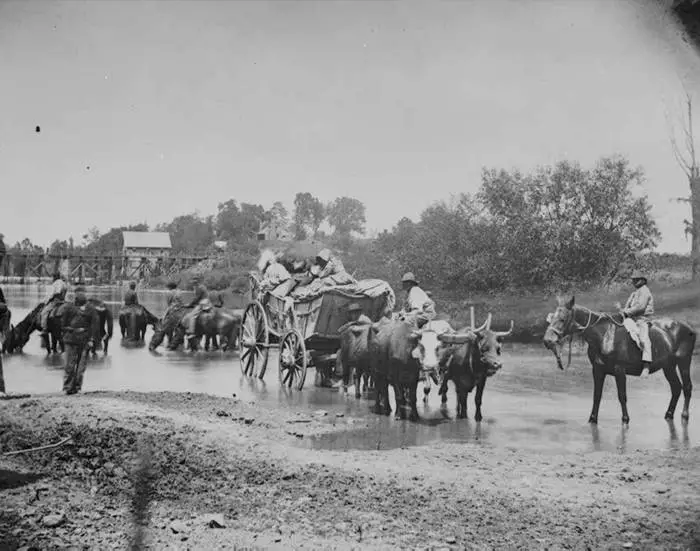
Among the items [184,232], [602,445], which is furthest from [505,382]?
[184,232]

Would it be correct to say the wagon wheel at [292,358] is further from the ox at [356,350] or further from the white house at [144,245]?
the white house at [144,245]

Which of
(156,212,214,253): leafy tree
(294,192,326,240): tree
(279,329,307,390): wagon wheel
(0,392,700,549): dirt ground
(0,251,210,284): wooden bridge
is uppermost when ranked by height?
(294,192,326,240): tree

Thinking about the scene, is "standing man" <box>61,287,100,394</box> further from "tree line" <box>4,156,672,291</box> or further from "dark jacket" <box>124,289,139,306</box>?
"tree line" <box>4,156,672,291</box>

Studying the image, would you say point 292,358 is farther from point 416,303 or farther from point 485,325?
point 485,325

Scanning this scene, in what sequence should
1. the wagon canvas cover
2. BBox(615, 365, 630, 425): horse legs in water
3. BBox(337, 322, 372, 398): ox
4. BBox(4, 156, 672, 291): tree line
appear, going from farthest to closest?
the wagon canvas cover < BBox(337, 322, 372, 398): ox < BBox(615, 365, 630, 425): horse legs in water < BBox(4, 156, 672, 291): tree line

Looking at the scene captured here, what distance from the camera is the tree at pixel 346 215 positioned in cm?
662

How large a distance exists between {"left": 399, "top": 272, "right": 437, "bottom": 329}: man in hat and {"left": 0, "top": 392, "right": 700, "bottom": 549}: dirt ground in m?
1.80

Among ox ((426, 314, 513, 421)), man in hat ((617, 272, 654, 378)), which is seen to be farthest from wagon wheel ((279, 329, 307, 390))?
man in hat ((617, 272, 654, 378))

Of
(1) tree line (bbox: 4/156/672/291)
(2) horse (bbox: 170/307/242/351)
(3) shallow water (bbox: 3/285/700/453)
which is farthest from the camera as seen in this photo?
(2) horse (bbox: 170/307/242/351)

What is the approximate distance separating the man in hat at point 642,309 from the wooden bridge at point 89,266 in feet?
14.2

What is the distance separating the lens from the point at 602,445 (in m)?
6.32

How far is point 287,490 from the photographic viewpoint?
4.92 metres

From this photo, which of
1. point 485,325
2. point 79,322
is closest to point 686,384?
point 485,325

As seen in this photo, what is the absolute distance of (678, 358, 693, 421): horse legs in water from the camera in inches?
258
